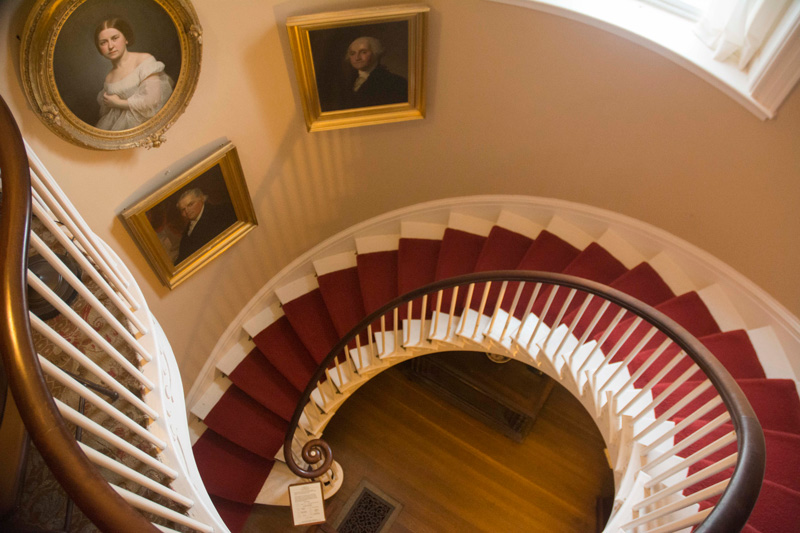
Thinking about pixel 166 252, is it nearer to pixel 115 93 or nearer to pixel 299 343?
pixel 115 93

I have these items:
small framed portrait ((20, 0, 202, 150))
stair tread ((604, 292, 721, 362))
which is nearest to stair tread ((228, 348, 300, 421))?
small framed portrait ((20, 0, 202, 150))

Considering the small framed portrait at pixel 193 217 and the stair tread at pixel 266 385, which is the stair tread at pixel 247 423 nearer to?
the stair tread at pixel 266 385

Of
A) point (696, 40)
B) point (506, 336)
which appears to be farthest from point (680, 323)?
point (696, 40)

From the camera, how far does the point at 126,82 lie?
9.30ft

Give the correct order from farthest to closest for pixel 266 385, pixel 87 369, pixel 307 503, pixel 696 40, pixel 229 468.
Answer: pixel 266 385 → pixel 229 468 → pixel 307 503 → pixel 696 40 → pixel 87 369

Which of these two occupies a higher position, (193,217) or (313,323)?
(313,323)

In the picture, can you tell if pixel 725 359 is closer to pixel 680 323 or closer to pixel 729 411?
pixel 680 323

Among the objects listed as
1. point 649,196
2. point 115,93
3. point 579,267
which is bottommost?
point 115,93

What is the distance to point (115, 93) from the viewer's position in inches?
111

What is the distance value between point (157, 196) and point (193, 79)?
0.80 m

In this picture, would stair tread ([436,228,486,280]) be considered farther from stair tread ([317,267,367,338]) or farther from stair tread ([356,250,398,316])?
stair tread ([317,267,367,338])

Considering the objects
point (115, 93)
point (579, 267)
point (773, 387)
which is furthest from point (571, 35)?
point (115, 93)

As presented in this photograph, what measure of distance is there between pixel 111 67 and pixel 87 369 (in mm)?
1611

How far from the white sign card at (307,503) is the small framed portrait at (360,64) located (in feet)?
9.19
